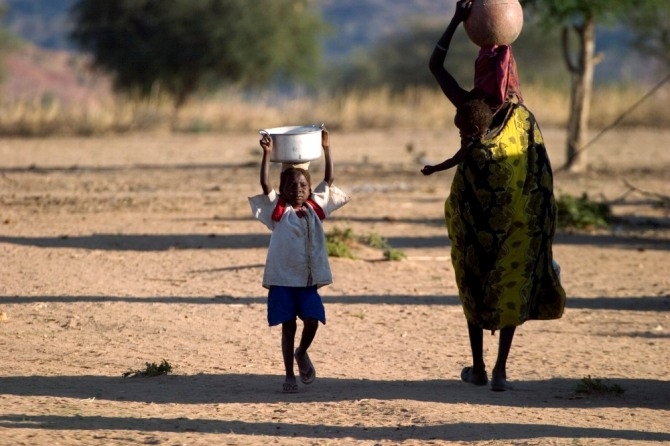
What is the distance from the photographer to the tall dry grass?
2528 cm

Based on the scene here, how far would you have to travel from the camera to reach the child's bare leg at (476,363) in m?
6.82

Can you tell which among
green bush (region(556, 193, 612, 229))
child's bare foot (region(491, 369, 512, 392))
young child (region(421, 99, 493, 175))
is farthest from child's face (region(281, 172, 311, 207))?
green bush (region(556, 193, 612, 229))

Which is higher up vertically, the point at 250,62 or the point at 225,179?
the point at 250,62

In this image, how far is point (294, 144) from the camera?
6.41 meters

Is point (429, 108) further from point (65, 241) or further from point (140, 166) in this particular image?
point (65, 241)

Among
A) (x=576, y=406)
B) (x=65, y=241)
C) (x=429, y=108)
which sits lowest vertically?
(x=576, y=406)

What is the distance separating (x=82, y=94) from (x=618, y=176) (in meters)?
60.7

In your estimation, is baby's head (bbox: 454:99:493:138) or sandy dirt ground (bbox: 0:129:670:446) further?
baby's head (bbox: 454:99:493:138)

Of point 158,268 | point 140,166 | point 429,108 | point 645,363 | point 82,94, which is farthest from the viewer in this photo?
point 82,94

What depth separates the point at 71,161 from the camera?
19.8m

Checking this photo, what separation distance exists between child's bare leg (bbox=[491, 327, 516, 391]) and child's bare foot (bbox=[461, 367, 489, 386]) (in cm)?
10

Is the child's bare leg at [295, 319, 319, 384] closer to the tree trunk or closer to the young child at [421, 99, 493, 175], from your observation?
the young child at [421, 99, 493, 175]

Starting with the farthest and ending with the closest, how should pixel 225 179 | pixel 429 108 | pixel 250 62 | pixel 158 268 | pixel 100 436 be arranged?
pixel 250 62 → pixel 429 108 → pixel 225 179 → pixel 158 268 → pixel 100 436

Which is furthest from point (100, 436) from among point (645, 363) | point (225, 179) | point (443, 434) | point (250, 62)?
point (250, 62)
